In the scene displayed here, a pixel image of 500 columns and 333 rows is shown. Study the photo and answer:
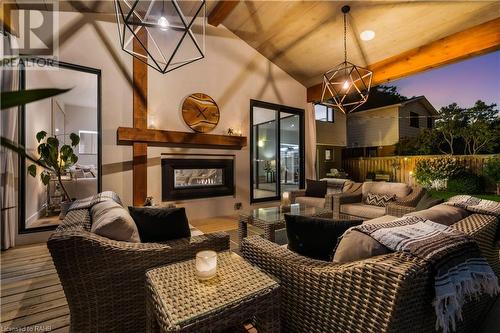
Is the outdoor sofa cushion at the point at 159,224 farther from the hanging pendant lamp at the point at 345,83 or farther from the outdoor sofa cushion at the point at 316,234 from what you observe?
the hanging pendant lamp at the point at 345,83

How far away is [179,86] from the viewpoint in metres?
4.57

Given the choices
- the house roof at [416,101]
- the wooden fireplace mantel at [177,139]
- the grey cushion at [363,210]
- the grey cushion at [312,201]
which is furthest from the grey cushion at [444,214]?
the house roof at [416,101]

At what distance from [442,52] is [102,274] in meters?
5.49

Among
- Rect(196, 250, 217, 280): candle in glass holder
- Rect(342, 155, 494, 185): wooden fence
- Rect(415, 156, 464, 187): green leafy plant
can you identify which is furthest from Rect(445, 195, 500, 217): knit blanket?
Rect(342, 155, 494, 185): wooden fence

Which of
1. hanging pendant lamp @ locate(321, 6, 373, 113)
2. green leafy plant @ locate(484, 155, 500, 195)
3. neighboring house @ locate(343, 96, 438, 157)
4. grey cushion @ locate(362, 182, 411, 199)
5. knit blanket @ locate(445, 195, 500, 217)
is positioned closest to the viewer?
knit blanket @ locate(445, 195, 500, 217)

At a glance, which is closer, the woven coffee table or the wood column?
the woven coffee table

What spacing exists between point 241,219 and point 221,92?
3.09 metres

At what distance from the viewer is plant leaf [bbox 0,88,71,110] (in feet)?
1.58

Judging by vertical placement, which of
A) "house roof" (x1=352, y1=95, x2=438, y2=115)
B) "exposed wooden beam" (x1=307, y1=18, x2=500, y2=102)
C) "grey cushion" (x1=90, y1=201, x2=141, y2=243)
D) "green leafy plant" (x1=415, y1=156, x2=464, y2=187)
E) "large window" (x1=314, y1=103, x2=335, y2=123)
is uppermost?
"house roof" (x1=352, y1=95, x2=438, y2=115)

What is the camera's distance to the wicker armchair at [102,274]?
1.29m

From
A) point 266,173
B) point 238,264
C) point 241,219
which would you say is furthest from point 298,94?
point 238,264

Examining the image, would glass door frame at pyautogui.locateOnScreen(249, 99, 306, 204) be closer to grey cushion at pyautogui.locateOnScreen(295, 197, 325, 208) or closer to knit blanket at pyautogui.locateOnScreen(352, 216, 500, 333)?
grey cushion at pyautogui.locateOnScreen(295, 197, 325, 208)

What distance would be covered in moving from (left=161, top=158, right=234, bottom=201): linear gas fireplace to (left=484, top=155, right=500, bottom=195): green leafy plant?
6488 millimetres

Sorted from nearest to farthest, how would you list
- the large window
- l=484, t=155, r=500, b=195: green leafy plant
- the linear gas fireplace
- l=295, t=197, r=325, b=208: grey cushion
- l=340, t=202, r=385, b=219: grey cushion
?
l=340, t=202, r=385, b=219: grey cushion
l=295, t=197, r=325, b=208: grey cushion
the linear gas fireplace
l=484, t=155, r=500, b=195: green leafy plant
the large window
